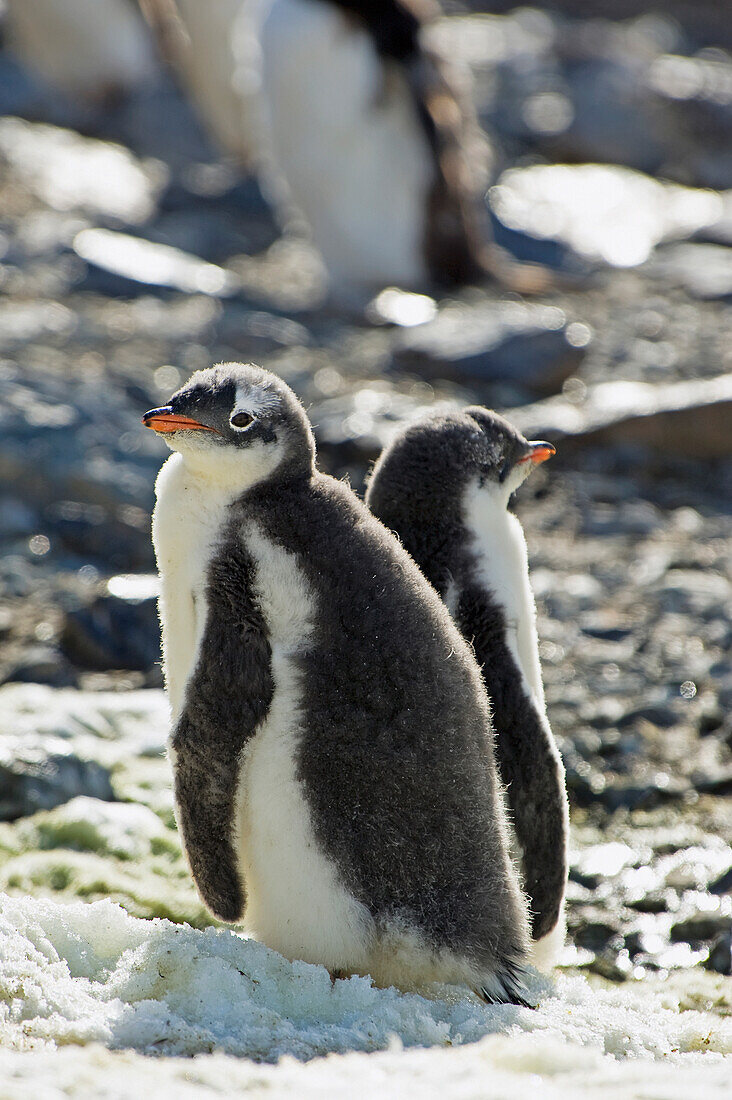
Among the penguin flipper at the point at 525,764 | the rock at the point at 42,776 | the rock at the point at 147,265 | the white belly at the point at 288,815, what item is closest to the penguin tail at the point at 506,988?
the white belly at the point at 288,815

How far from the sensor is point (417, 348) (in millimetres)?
7641

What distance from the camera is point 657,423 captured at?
676cm

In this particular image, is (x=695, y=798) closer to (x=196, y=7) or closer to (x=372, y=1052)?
(x=372, y=1052)

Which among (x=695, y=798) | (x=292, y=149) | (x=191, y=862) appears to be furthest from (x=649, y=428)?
(x=191, y=862)

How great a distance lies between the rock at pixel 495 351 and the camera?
24.0 ft

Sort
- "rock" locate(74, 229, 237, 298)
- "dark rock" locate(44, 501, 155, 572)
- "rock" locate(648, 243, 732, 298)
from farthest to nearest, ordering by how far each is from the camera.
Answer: "rock" locate(648, 243, 732, 298), "rock" locate(74, 229, 237, 298), "dark rock" locate(44, 501, 155, 572)

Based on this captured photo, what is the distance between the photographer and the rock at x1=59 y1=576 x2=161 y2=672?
487cm

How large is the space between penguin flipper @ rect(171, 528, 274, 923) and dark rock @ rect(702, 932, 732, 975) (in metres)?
1.32

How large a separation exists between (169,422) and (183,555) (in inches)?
11.2

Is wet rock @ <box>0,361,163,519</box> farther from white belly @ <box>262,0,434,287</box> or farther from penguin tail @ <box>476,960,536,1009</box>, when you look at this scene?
penguin tail @ <box>476,960,536,1009</box>

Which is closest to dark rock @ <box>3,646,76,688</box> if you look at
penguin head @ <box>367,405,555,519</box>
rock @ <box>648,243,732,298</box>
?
penguin head @ <box>367,405,555,519</box>

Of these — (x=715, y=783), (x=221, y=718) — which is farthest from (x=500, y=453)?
(x=715, y=783)

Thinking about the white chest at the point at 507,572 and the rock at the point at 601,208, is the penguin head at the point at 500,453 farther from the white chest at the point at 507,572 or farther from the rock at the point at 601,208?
the rock at the point at 601,208

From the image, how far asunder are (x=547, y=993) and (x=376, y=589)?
912 mm
